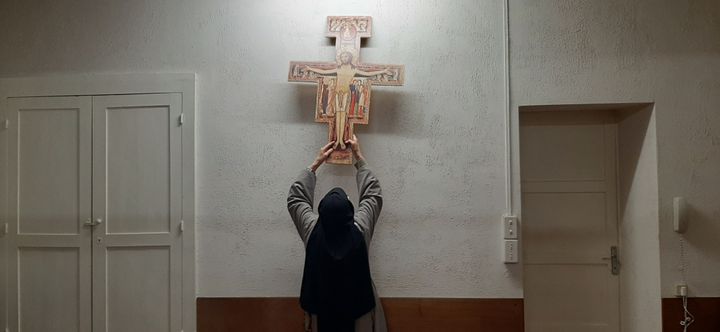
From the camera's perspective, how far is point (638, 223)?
2881 millimetres

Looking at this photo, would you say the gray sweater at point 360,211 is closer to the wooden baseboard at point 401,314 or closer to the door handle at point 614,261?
the wooden baseboard at point 401,314

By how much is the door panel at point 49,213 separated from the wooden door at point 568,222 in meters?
2.88

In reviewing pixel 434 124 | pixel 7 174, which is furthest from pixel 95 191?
pixel 434 124

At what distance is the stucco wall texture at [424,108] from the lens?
2721 mm

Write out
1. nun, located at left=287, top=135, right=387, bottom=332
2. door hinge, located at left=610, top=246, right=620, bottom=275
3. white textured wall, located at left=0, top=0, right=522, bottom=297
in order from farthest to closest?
door hinge, located at left=610, top=246, right=620, bottom=275, white textured wall, located at left=0, top=0, right=522, bottom=297, nun, located at left=287, top=135, right=387, bottom=332

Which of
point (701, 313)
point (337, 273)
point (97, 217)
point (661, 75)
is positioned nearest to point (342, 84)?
point (337, 273)

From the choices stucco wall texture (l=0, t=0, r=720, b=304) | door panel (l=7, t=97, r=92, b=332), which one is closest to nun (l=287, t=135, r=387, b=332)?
stucco wall texture (l=0, t=0, r=720, b=304)

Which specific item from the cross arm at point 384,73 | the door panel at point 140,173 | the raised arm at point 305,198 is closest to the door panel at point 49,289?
Result: the door panel at point 140,173

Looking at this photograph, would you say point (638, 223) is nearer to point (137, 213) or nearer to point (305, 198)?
point (305, 198)

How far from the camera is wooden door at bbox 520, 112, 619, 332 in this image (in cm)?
308

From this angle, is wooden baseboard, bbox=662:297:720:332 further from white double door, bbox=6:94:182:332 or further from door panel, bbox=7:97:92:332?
door panel, bbox=7:97:92:332

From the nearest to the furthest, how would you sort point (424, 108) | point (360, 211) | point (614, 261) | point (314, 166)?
point (360, 211)
point (314, 166)
point (424, 108)
point (614, 261)

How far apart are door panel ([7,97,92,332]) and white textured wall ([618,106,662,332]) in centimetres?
345

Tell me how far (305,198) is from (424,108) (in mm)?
931
